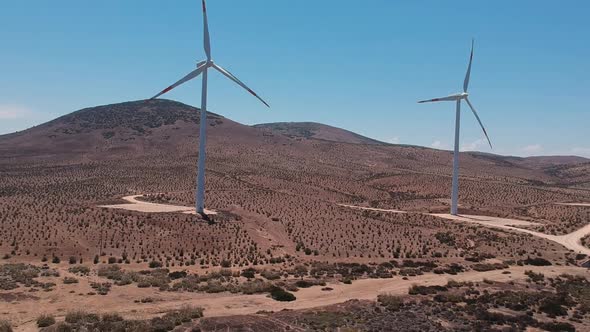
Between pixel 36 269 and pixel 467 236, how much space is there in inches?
1726

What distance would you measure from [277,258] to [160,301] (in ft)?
52.5

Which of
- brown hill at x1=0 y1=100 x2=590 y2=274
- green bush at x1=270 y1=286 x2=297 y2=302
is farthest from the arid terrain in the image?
brown hill at x1=0 y1=100 x2=590 y2=274

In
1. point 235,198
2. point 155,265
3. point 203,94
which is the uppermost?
point 203,94

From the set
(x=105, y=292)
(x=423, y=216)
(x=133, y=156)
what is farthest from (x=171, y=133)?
(x=105, y=292)

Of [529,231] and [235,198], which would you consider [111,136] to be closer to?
[235,198]

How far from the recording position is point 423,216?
6994cm

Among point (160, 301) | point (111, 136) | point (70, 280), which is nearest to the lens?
point (160, 301)

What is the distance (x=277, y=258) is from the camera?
1699 inches

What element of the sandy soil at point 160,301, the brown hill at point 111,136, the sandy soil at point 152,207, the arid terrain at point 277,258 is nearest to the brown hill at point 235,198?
the arid terrain at point 277,258

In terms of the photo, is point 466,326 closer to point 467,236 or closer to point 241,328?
point 241,328

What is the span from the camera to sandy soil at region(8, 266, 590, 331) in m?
25.5

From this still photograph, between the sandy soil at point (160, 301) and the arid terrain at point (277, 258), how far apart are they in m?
0.12

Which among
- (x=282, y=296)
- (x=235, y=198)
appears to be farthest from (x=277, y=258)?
(x=235, y=198)

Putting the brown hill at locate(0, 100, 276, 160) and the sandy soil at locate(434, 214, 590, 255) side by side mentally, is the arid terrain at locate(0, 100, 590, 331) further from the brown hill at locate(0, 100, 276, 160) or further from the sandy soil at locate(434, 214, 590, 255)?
the brown hill at locate(0, 100, 276, 160)
